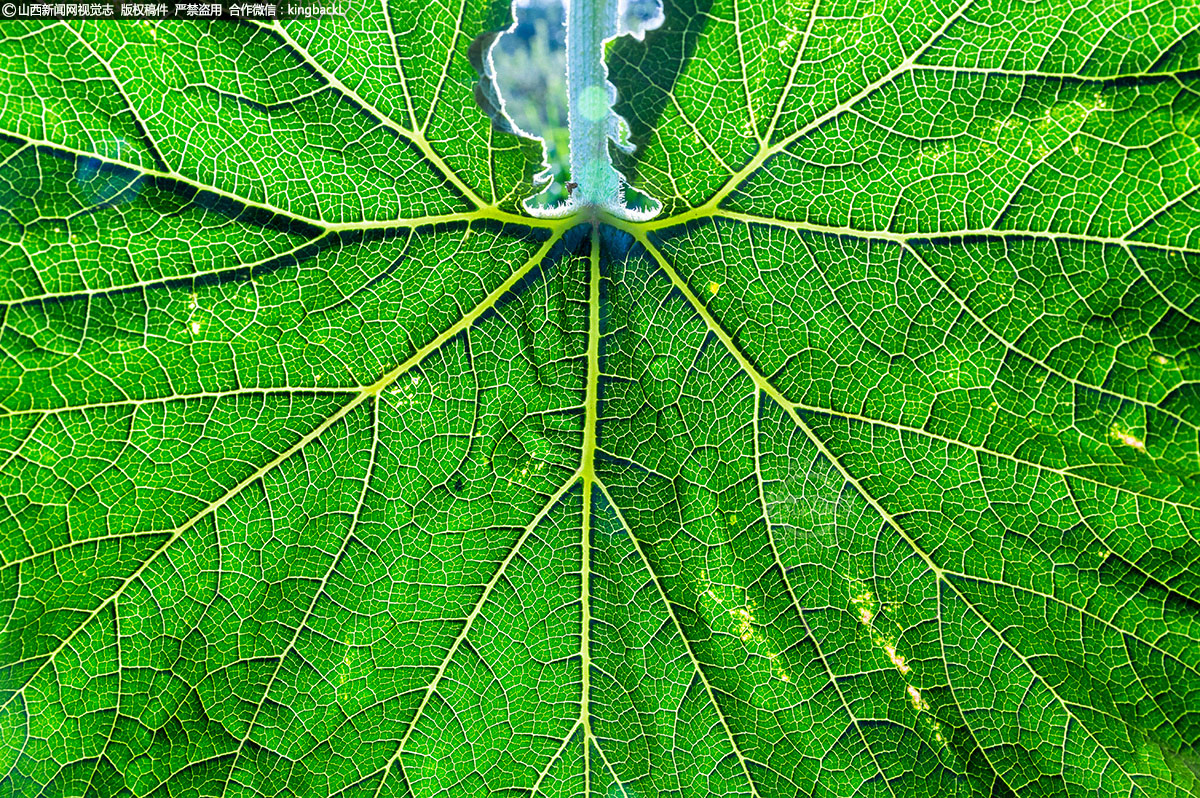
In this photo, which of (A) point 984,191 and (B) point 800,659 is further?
(B) point 800,659

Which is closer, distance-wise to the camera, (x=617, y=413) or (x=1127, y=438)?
(x=1127, y=438)

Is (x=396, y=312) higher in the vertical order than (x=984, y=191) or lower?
lower

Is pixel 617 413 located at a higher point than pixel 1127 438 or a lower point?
lower

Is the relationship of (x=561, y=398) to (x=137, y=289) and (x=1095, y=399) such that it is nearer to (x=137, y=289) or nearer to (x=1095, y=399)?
(x=137, y=289)

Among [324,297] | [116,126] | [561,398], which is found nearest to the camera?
[116,126]

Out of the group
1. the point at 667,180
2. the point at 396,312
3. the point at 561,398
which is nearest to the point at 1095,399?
the point at 667,180

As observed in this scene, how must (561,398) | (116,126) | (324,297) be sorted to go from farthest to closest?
(561,398) → (324,297) → (116,126)

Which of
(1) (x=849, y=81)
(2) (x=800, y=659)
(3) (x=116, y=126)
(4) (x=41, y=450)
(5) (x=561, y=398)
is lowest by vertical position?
(4) (x=41, y=450)
